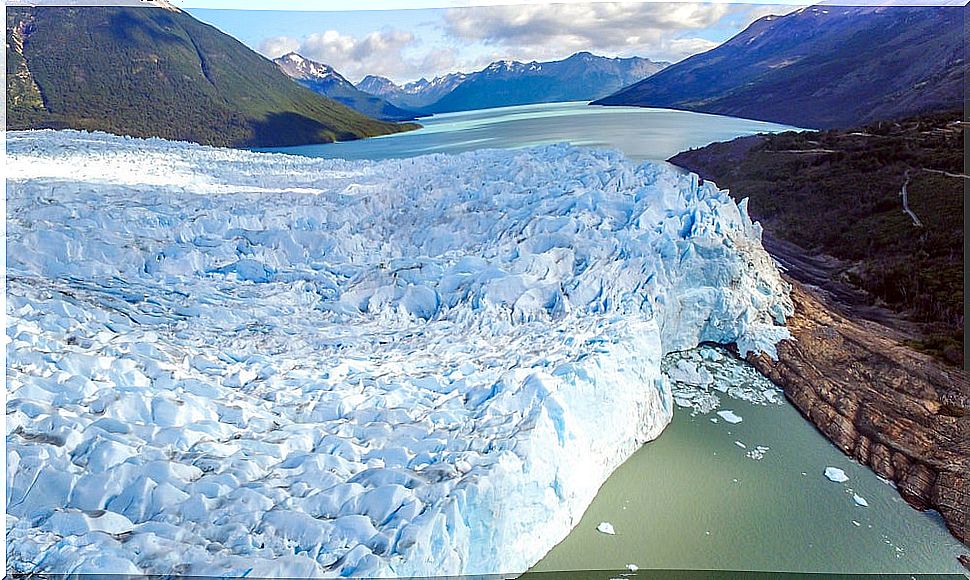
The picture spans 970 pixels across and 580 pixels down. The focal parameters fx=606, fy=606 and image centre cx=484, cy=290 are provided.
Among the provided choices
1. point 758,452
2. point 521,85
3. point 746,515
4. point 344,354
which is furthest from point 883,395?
point 521,85

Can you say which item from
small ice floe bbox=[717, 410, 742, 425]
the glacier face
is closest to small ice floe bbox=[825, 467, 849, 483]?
small ice floe bbox=[717, 410, 742, 425]

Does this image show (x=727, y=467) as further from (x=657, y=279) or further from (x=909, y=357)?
(x=909, y=357)

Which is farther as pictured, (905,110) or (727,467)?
(905,110)

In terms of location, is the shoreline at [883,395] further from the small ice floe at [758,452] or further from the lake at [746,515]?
the small ice floe at [758,452]

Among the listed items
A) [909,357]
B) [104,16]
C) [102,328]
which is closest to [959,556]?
[909,357]

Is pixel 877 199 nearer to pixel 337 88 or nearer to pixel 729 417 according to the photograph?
pixel 729 417

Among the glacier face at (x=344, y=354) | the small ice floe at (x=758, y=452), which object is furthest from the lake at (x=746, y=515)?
the glacier face at (x=344, y=354)
